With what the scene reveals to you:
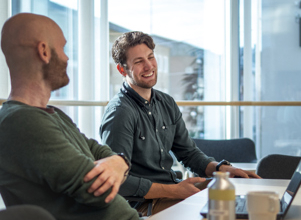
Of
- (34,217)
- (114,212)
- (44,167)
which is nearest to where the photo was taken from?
(34,217)

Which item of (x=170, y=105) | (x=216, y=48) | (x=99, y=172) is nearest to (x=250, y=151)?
(x=170, y=105)

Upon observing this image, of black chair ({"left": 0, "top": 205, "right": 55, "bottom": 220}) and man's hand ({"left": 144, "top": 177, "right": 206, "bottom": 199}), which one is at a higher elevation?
black chair ({"left": 0, "top": 205, "right": 55, "bottom": 220})

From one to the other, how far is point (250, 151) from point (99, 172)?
234 cm

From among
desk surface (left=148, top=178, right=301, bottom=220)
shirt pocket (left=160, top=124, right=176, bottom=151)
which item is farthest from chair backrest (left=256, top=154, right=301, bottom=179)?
desk surface (left=148, top=178, right=301, bottom=220)

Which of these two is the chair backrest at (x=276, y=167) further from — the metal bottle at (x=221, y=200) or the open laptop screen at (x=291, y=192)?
the metal bottle at (x=221, y=200)

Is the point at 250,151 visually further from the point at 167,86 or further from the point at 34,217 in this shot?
the point at 34,217

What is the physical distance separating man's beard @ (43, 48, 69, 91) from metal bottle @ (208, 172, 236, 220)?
29.2 inches

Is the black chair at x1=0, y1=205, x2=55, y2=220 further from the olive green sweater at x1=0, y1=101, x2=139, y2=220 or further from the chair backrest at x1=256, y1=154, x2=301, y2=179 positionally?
the chair backrest at x1=256, y1=154, x2=301, y2=179

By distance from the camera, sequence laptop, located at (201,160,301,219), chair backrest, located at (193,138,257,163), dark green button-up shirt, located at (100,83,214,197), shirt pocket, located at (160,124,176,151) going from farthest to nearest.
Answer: chair backrest, located at (193,138,257,163) < shirt pocket, located at (160,124,176,151) < dark green button-up shirt, located at (100,83,214,197) < laptop, located at (201,160,301,219)

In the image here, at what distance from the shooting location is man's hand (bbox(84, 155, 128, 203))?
1.32 m

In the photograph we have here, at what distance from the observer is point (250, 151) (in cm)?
348

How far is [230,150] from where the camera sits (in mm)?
3496

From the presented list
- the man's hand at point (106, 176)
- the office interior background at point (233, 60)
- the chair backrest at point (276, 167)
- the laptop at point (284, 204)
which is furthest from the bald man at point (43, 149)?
the office interior background at point (233, 60)

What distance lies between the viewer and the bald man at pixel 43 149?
1.29 m
